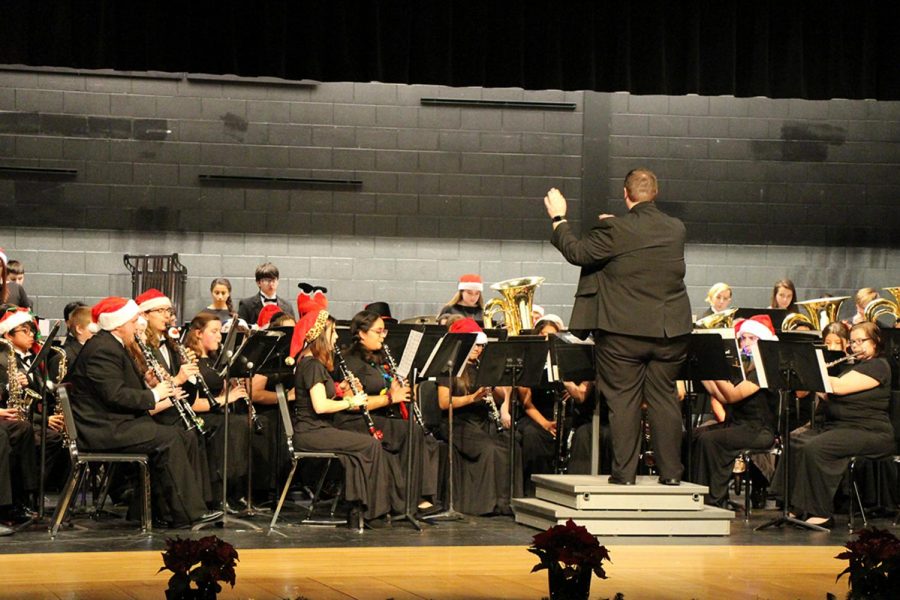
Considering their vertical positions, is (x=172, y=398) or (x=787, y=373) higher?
(x=787, y=373)

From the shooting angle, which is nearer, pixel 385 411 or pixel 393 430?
pixel 393 430

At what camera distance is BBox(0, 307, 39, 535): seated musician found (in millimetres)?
7316

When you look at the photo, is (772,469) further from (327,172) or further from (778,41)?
(327,172)

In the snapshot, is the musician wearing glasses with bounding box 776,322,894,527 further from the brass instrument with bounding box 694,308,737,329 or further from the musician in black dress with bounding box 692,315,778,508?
the brass instrument with bounding box 694,308,737,329

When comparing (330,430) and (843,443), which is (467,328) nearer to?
(330,430)

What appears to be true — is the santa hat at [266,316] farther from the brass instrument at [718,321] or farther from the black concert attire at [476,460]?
the brass instrument at [718,321]

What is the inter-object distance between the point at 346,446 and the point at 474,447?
1.11 metres

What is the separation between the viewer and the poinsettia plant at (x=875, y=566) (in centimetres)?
444

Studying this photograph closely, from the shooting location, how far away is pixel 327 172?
41.7ft

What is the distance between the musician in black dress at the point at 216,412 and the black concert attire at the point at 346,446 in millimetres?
728

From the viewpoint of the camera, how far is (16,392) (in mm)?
7488

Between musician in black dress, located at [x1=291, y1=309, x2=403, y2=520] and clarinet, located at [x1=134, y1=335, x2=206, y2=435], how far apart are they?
55 centimetres

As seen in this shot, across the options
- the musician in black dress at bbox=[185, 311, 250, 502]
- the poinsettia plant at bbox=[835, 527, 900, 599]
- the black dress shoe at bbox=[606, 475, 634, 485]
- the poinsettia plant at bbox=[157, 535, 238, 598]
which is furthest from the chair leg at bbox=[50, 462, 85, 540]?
the poinsettia plant at bbox=[835, 527, 900, 599]

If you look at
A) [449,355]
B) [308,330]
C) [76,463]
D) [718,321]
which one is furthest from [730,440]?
[76,463]
